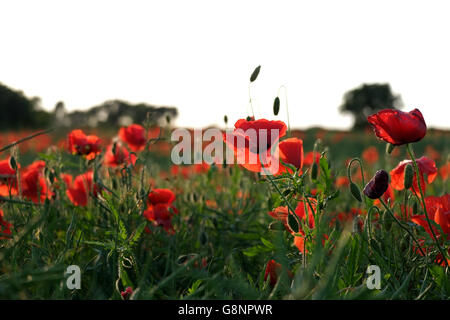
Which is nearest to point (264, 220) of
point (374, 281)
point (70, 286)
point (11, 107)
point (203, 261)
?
point (203, 261)

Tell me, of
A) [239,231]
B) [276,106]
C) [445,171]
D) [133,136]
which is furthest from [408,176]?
[445,171]

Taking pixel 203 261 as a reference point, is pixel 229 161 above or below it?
above

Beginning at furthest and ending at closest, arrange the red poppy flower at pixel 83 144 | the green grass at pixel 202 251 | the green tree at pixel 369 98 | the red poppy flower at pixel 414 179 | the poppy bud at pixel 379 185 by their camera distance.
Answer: the green tree at pixel 369 98
the red poppy flower at pixel 83 144
the red poppy flower at pixel 414 179
the poppy bud at pixel 379 185
the green grass at pixel 202 251

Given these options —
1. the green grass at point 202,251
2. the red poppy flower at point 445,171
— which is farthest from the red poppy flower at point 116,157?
the red poppy flower at point 445,171

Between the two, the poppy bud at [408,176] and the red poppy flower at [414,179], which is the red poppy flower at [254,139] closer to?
the poppy bud at [408,176]

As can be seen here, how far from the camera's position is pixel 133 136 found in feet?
6.62

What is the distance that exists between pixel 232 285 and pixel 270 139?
46 centimetres

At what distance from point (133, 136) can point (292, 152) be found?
1047 millimetres

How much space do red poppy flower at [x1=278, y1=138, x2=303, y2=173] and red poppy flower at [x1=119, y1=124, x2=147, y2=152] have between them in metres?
1.01

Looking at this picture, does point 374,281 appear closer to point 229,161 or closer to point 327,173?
point 327,173

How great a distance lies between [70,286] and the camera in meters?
0.98

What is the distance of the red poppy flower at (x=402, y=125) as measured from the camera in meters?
1.08

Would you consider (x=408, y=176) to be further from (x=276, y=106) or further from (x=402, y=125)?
(x=276, y=106)

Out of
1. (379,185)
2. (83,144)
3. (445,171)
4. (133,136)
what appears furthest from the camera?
(445,171)
